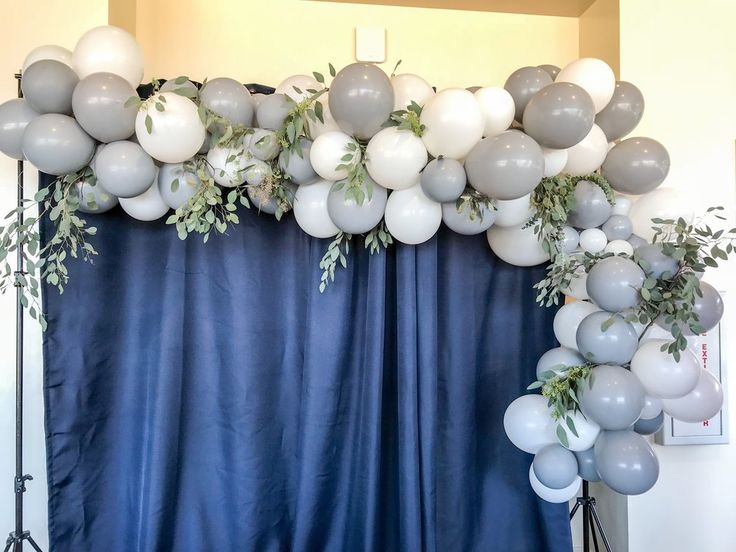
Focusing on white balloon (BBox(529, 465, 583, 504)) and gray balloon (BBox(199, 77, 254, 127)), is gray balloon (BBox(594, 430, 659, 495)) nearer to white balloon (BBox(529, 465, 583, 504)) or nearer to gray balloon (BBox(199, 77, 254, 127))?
white balloon (BBox(529, 465, 583, 504))

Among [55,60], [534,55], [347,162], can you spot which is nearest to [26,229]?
[55,60]

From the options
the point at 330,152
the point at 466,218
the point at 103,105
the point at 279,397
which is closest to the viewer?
the point at 103,105

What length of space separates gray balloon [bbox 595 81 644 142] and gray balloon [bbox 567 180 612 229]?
0.67 feet

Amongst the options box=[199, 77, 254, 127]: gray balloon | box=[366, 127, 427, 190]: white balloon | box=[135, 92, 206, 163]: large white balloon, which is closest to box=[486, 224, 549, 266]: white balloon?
box=[366, 127, 427, 190]: white balloon

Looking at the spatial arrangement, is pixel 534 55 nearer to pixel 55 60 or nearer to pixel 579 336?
pixel 579 336

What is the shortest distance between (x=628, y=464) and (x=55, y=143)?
6.29 feet

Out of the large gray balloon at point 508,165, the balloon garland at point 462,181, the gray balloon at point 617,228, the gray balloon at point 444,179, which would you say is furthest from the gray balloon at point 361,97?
the gray balloon at point 617,228

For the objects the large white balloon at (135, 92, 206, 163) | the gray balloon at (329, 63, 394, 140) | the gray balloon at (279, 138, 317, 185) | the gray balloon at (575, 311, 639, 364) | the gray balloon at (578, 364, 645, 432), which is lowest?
the gray balloon at (578, 364, 645, 432)

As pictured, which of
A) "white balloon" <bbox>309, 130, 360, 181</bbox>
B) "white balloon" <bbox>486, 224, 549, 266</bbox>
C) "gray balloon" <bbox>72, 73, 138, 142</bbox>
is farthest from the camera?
"white balloon" <bbox>486, 224, 549, 266</bbox>

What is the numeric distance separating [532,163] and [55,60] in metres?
1.46

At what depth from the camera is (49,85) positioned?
5.05 ft

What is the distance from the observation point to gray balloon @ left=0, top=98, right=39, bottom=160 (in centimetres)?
160

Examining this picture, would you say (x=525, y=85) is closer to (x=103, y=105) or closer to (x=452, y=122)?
(x=452, y=122)

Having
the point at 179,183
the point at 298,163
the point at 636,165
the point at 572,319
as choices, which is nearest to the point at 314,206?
the point at 298,163
